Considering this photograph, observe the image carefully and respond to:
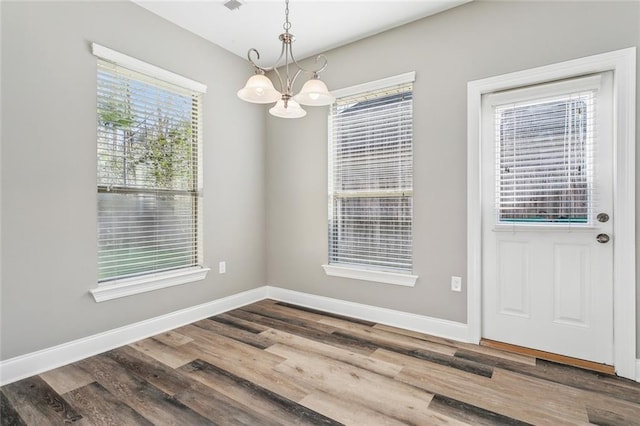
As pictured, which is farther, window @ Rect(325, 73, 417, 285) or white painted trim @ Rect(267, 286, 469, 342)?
window @ Rect(325, 73, 417, 285)

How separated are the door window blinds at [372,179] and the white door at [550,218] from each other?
67cm

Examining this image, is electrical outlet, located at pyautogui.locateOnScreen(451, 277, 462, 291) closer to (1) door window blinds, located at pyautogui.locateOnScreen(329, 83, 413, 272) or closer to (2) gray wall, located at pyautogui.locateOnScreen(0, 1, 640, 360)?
(2) gray wall, located at pyautogui.locateOnScreen(0, 1, 640, 360)

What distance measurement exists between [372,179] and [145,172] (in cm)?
209

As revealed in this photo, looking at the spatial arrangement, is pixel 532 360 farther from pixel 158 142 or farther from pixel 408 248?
pixel 158 142

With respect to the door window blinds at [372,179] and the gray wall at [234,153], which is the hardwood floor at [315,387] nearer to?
the gray wall at [234,153]

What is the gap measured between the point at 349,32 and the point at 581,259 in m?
2.73

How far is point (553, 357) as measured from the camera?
2.44 m

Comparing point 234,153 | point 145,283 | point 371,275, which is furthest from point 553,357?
point 234,153

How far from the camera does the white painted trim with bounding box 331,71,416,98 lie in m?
2.99

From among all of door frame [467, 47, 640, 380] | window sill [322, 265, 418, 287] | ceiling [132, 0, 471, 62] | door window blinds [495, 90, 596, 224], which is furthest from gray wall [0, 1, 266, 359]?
door frame [467, 47, 640, 380]

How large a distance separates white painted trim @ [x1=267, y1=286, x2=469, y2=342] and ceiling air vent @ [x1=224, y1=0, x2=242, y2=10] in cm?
288

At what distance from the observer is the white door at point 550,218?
2.30 m

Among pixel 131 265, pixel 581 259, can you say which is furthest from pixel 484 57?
pixel 131 265

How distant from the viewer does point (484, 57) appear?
8.70 feet
